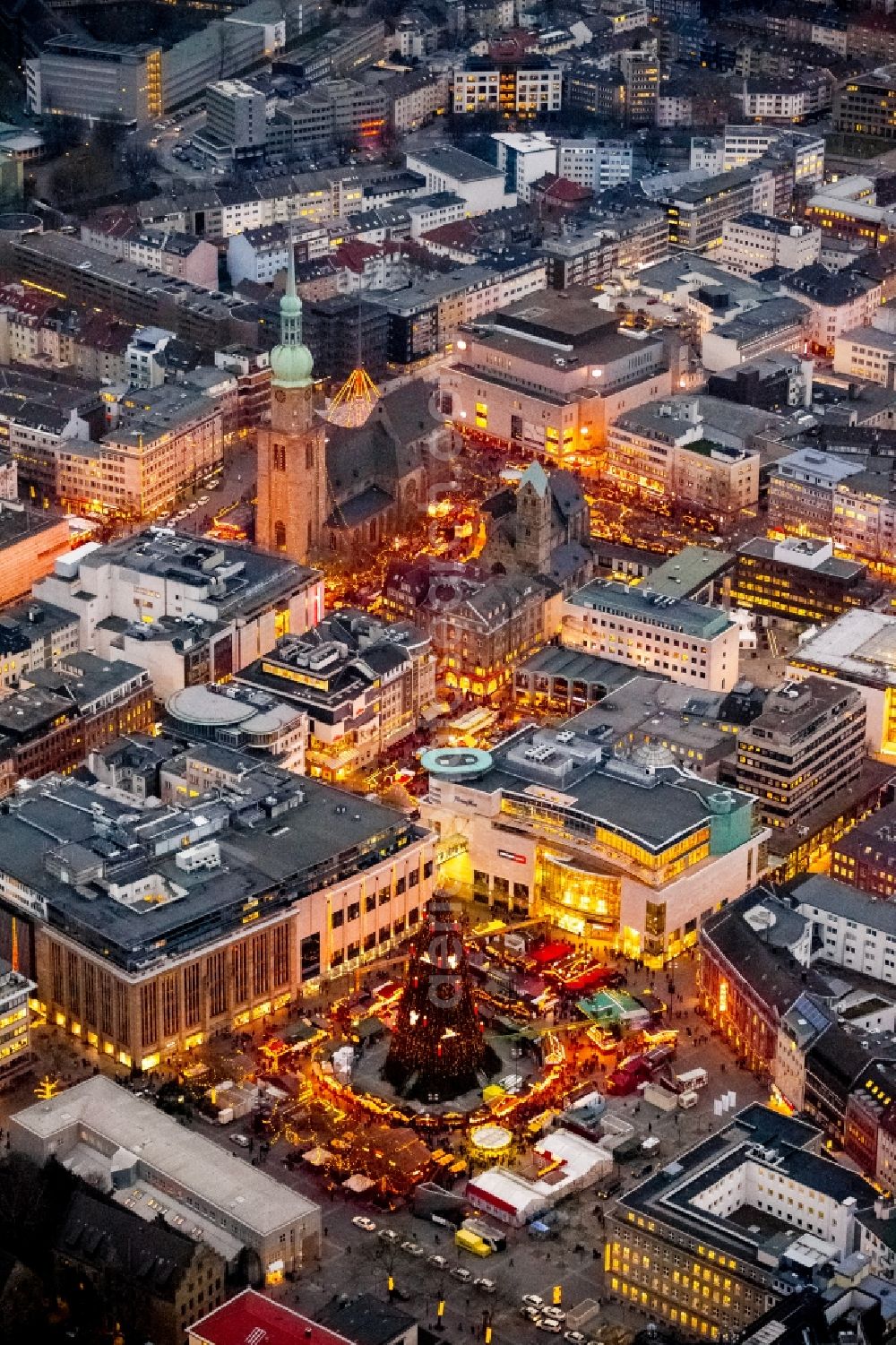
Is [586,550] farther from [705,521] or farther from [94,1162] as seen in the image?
[94,1162]

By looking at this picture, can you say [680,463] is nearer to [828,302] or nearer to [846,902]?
[828,302]

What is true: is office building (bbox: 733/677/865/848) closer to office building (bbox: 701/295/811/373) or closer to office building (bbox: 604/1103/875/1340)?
office building (bbox: 604/1103/875/1340)

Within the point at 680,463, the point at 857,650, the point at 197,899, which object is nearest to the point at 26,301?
the point at 680,463

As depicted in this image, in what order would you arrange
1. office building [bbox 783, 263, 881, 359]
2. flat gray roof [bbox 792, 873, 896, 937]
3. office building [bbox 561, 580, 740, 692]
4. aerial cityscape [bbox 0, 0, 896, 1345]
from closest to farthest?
1. aerial cityscape [bbox 0, 0, 896, 1345]
2. flat gray roof [bbox 792, 873, 896, 937]
3. office building [bbox 561, 580, 740, 692]
4. office building [bbox 783, 263, 881, 359]

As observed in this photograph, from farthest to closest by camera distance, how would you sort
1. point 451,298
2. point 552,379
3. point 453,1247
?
1. point 451,298
2. point 552,379
3. point 453,1247

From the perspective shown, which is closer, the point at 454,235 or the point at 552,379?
the point at 552,379

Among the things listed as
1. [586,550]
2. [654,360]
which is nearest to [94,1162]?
[586,550]

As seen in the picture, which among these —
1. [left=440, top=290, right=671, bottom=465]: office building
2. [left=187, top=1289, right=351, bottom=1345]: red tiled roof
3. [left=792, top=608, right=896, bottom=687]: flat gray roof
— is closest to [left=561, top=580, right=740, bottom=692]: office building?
[left=792, top=608, right=896, bottom=687]: flat gray roof
